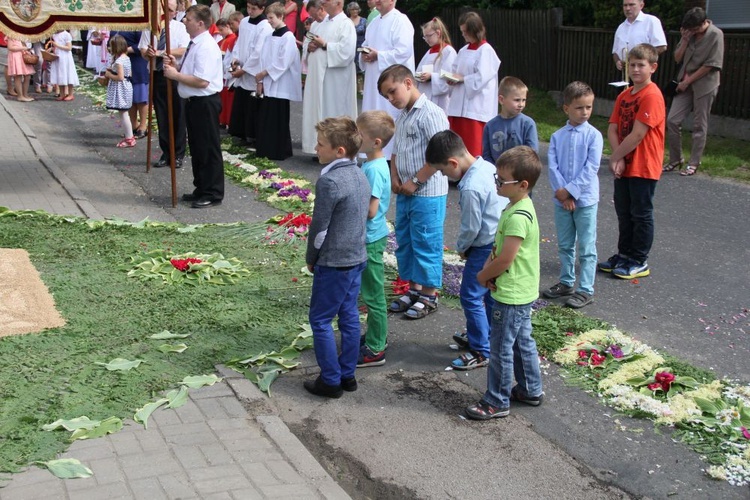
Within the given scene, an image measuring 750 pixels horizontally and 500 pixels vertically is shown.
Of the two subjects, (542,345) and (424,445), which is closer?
(424,445)

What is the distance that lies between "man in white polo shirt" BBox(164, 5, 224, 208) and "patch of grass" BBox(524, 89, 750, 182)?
489 centimetres

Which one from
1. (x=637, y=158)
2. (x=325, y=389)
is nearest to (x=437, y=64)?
(x=637, y=158)

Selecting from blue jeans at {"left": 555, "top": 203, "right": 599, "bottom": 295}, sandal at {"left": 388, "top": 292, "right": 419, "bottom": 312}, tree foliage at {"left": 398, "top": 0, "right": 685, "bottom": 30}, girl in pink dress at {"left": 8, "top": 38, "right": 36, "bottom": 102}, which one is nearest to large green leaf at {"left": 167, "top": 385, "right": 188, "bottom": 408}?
sandal at {"left": 388, "top": 292, "right": 419, "bottom": 312}

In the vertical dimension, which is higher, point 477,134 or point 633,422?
point 477,134

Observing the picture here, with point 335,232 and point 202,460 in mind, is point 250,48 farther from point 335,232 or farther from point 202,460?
point 202,460

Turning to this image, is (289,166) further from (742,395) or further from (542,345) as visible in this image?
(742,395)

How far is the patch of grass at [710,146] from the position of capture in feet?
38.0

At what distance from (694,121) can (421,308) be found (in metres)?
6.85

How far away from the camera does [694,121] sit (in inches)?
459

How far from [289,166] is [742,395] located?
7.90 metres

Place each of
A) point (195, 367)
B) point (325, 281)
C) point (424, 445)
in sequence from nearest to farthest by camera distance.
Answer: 1. point (424, 445)
2. point (325, 281)
3. point (195, 367)

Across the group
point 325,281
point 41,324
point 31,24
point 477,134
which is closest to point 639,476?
point 325,281

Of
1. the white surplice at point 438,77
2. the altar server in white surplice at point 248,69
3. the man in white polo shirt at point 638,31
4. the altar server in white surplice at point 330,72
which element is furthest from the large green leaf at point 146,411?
the man in white polo shirt at point 638,31

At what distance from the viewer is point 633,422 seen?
195 inches
